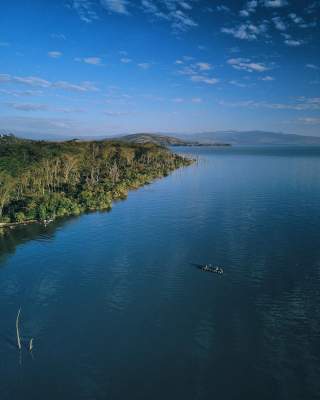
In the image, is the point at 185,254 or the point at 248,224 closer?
the point at 185,254

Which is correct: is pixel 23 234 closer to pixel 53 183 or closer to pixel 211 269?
pixel 211 269

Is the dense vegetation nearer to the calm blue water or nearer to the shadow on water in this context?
the shadow on water

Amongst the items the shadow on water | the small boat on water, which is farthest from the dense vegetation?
the small boat on water

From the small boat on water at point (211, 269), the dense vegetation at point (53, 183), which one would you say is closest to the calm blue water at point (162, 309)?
the small boat on water at point (211, 269)

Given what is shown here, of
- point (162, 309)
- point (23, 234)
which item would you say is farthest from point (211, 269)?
point (23, 234)

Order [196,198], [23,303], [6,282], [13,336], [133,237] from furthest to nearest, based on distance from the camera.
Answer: [196,198] → [133,237] → [6,282] → [23,303] → [13,336]

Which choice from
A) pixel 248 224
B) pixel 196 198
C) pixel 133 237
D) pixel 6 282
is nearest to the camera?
pixel 6 282

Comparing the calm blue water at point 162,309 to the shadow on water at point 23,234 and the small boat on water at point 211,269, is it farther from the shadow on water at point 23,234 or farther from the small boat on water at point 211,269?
the small boat on water at point 211,269

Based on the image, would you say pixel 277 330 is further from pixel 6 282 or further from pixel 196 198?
pixel 196 198

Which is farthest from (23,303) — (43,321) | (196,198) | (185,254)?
(196,198)
